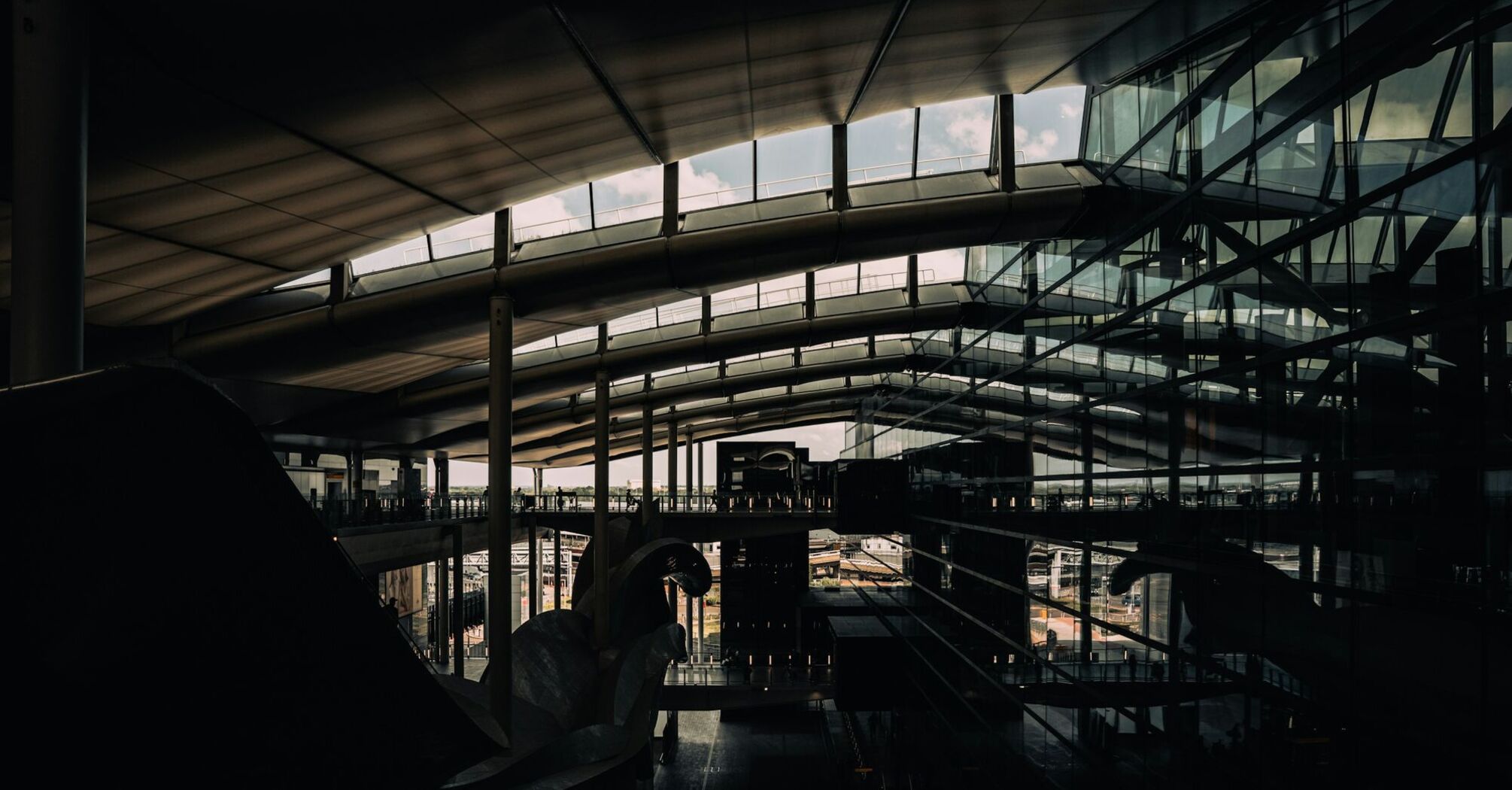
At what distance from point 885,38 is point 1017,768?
13986 mm

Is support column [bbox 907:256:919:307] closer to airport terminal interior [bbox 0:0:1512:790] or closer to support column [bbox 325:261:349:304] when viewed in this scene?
airport terminal interior [bbox 0:0:1512:790]

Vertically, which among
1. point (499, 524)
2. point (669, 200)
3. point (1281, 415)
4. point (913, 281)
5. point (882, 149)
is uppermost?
point (882, 149)

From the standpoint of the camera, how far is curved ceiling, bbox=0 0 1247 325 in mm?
9273

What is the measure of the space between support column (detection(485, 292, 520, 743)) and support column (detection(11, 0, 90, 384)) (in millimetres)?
9762

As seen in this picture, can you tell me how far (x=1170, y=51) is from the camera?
43.1 ft

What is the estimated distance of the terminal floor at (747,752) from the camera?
1340 inches

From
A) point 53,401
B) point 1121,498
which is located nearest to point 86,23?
point 53,401

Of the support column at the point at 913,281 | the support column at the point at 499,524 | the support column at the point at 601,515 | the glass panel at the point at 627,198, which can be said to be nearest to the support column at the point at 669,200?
the glass panel at the point at 627,198

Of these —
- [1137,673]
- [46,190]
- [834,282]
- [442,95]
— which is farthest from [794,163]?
[46,190]

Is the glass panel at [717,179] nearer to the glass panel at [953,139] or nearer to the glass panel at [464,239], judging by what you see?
the glass panel at [953,139]

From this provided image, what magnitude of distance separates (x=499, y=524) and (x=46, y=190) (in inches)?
424

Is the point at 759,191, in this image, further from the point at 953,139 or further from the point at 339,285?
the point at 339,285

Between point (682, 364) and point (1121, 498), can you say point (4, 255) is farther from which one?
point (682, 364)

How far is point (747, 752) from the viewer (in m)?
39.0
